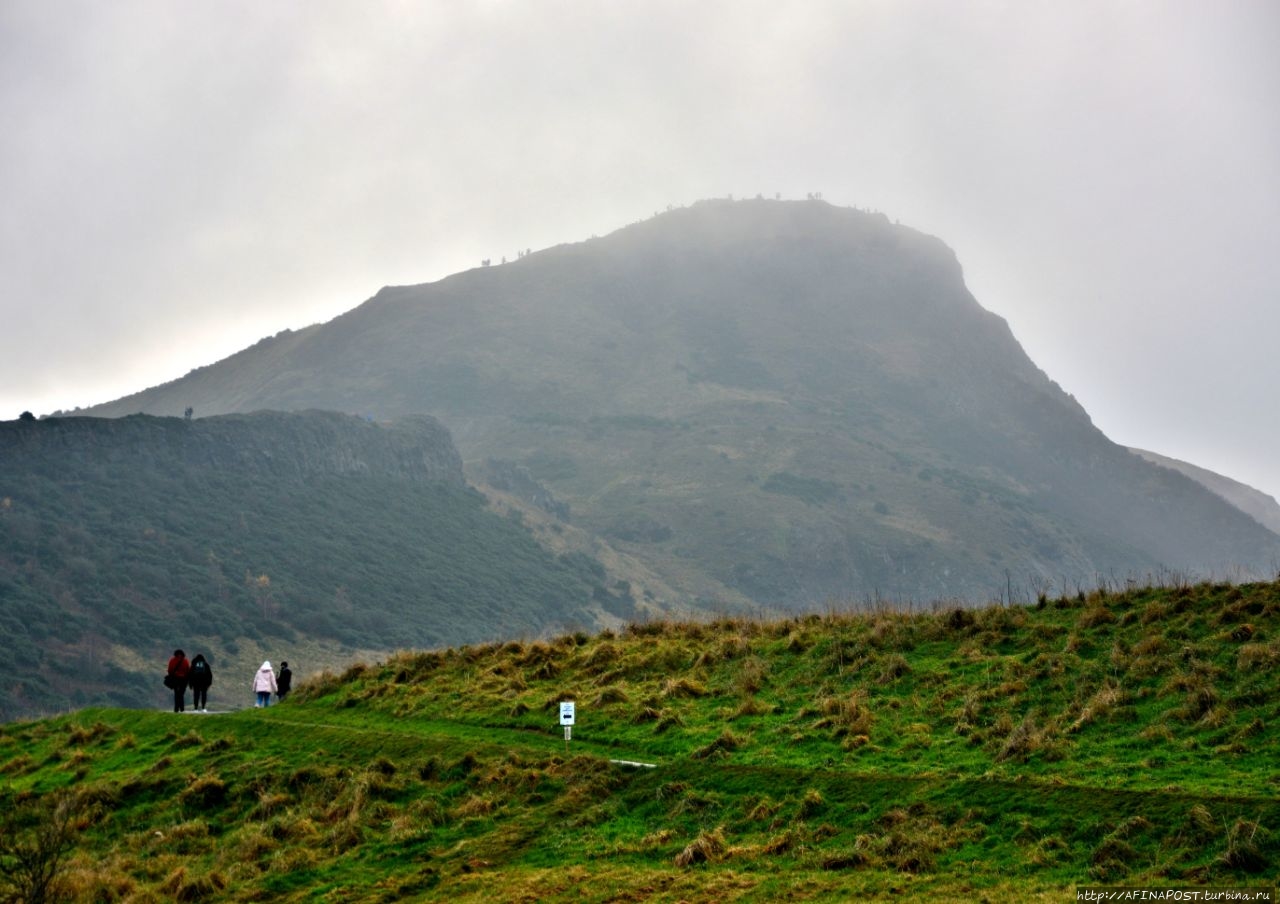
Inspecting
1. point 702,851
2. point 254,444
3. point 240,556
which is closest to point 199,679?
point 702,851

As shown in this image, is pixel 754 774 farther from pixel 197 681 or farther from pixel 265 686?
pixel 197 681

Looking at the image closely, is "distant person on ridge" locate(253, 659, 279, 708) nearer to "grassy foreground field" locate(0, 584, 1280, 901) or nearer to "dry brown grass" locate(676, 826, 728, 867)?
"grassy foreground field" locate(0, 584, 1280, 901)

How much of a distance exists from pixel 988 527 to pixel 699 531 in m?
52.0

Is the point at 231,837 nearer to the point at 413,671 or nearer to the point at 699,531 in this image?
the point at 413,671

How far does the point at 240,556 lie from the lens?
4926 inches

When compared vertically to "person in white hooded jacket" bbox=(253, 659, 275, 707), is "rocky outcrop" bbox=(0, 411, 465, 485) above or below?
above

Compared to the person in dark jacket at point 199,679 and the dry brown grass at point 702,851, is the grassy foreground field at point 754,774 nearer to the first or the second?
the dry brown grass at point 702,851

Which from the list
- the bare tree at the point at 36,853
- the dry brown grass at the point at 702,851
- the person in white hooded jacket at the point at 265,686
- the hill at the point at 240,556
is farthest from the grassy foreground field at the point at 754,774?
the hill at the point at 240,556

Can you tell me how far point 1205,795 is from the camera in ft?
50.0

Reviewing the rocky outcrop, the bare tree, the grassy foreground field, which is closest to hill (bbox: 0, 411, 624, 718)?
the rocky outcrop

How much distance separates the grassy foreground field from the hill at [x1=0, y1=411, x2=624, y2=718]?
5453 cm

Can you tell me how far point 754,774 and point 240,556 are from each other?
114 metres

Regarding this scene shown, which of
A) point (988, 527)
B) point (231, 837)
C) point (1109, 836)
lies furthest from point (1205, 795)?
point (988, 527)

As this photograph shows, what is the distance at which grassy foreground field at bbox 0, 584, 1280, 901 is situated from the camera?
51.0 ft
